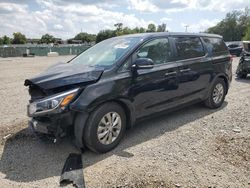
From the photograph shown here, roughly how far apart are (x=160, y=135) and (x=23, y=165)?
2.28 metres

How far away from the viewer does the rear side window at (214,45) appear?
6.32m

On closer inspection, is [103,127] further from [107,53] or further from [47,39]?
[47,39]

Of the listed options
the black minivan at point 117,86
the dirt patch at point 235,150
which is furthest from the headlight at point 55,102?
the dirt patch at point 235,150

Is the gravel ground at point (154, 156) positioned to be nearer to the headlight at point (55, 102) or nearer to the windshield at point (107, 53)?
the headlight at point (55, 102)

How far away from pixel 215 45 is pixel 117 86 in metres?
3.33

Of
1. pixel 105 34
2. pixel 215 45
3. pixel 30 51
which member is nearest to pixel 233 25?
pixel 105 34

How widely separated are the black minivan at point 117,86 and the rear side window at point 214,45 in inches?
9.1

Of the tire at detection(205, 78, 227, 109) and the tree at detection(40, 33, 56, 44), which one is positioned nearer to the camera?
the tire at detection(205, 78, 227, 109)

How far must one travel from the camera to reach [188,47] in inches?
227

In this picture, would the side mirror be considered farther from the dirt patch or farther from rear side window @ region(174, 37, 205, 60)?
the dirt patch

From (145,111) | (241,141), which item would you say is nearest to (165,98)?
(145,111)

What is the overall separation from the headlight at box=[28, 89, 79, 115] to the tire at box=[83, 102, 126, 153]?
0.40 meters

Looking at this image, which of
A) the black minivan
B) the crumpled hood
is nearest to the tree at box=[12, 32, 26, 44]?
the black minivan

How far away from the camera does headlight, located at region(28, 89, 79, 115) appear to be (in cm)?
385
